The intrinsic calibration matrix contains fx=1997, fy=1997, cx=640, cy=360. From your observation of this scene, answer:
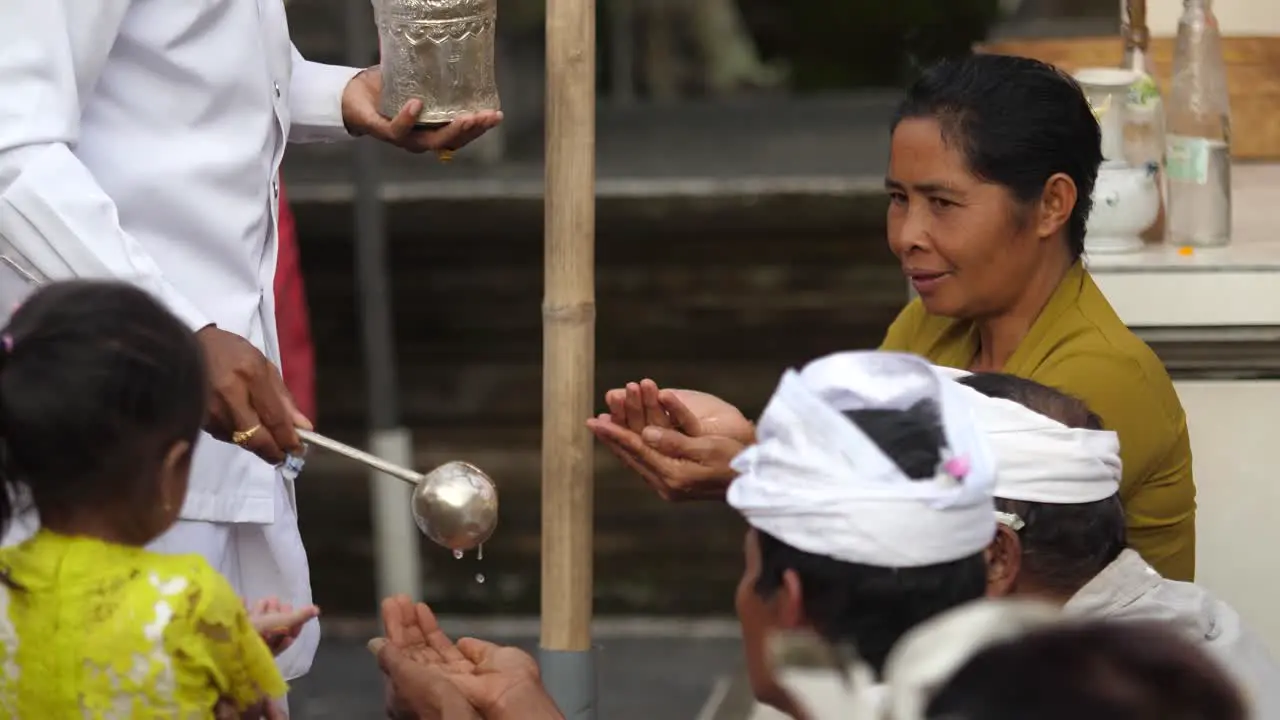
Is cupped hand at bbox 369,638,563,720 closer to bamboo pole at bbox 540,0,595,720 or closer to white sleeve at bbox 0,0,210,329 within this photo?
bamboo pole at bbox 540,0,595,720

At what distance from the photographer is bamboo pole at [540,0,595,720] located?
2342 millimetres

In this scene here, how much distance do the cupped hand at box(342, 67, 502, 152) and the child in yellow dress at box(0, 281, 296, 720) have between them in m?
0.59

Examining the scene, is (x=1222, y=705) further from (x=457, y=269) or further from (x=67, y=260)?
(x=457, y=269)

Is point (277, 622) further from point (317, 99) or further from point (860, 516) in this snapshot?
point (317, 99)

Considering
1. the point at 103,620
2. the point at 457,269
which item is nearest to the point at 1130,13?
the point at 103,620

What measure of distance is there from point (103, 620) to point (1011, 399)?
90 centimetres

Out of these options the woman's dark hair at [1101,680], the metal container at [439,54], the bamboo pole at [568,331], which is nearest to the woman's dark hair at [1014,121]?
the bamboo pole at [568,331]

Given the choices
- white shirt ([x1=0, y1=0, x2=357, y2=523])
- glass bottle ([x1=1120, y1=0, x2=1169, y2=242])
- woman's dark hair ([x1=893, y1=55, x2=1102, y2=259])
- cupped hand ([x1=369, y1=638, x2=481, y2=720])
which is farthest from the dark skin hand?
glass bottle ([x1=1120, y1=0, x2=1169, y2=242])

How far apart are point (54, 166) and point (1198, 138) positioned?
6.08 ft

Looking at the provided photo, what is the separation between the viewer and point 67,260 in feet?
6.68

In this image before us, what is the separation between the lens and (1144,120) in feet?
10.1

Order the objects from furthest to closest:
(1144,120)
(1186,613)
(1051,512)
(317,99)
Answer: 1. (1144,120)
2. (317,99)
3. (1186,613)
4. (1051,512)

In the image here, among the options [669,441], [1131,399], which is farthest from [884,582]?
[1131,399]

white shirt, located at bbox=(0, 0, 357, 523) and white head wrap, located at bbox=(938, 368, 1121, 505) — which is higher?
white shirt, located at bbox=(0, 0, 357, 523)
